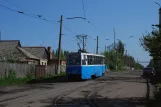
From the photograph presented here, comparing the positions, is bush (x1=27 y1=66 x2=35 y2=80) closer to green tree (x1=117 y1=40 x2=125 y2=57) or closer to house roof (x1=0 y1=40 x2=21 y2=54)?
house roof (x1=0 y1=40 x2=21 y2=54)

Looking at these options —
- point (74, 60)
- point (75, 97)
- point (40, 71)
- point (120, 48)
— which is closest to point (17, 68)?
point (74, 60)

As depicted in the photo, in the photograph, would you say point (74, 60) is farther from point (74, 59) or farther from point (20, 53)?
point (20, 53)

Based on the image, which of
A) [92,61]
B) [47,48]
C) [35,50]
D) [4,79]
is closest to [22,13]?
[4,79]

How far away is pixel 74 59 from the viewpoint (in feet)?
124

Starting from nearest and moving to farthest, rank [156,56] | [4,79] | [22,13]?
[156,56], [22,13], [4,79]

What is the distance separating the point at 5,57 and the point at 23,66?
7524mm

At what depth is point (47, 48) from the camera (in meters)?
83.5

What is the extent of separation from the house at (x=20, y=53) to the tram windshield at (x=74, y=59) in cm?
1058

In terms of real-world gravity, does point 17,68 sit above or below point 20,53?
below

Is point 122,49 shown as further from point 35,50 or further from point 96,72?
point 96,72

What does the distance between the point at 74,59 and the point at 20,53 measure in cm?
2165

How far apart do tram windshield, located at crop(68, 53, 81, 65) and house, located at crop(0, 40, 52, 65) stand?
10.6 meters

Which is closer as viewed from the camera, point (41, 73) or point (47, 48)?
point (41, 73)

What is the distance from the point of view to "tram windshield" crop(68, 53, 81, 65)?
37.3 meters
